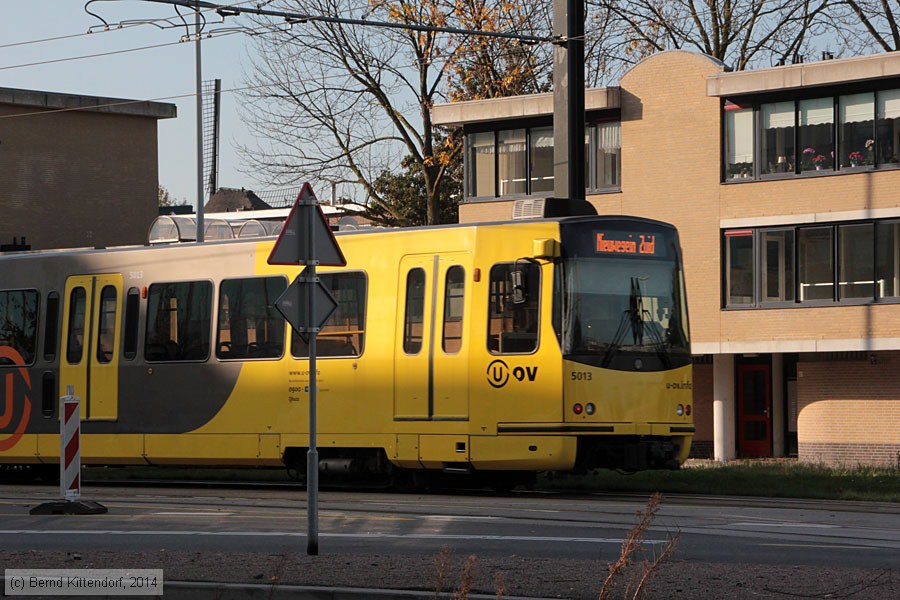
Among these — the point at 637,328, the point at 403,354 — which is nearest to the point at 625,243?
the point at 637,328

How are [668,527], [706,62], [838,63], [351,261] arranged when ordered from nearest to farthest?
[668,527], [351,261], [838,63], [706,62]

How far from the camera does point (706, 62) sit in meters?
38.8

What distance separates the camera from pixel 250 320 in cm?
2016

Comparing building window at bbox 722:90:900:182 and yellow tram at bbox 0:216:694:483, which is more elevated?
building window at bbox 722:90:900:182

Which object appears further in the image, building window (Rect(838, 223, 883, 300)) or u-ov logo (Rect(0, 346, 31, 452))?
building window (Rect(838, 223, 883, 300))

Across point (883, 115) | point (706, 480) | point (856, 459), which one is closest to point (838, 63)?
point (883, 115)

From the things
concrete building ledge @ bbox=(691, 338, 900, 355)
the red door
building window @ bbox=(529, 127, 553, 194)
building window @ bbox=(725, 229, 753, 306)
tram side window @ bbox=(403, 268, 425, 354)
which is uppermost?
building window @ bbox=(529, 127, 553, 194)

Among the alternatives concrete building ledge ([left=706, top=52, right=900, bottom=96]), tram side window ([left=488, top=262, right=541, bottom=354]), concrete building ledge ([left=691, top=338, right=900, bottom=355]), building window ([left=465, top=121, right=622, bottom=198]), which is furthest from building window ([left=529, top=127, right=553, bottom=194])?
tram side window ([left=488, top=262, right=541, bottom=354])

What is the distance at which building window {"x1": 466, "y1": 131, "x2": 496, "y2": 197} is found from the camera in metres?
42.2

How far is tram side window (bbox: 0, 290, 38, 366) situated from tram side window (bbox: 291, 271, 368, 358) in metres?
4.72

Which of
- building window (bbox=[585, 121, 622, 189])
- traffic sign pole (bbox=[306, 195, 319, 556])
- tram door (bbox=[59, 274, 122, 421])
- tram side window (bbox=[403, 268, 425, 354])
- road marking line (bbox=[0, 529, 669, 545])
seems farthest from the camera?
building window (bbox=[585, 121, 622, 189])

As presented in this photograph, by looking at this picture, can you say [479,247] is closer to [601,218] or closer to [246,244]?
[601,218]

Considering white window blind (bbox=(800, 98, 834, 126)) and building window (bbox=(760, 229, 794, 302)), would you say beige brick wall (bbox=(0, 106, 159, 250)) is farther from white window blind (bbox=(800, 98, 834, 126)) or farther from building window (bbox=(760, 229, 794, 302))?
white window blind (bbox=(800, 98, 834, 126))

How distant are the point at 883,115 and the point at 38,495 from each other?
23722mm
